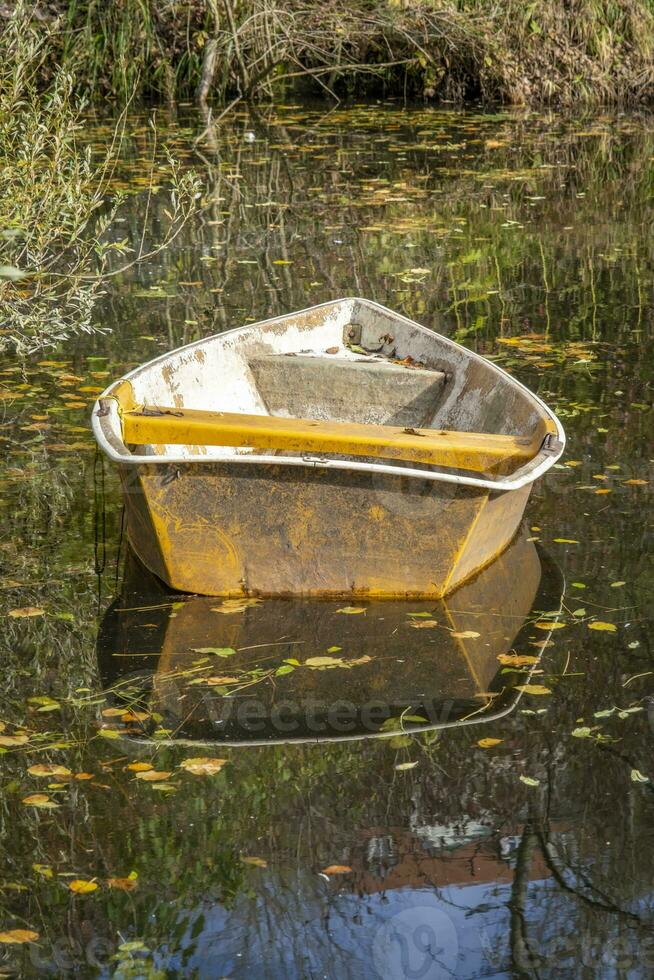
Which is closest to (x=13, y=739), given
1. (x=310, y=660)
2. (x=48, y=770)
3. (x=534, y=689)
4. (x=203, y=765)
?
(x=48, y=770)

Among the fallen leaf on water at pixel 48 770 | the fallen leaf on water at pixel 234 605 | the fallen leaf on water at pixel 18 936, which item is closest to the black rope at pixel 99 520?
the fallen leaf on water at pixel 234 605

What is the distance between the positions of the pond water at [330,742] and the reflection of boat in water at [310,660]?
0.04 ft

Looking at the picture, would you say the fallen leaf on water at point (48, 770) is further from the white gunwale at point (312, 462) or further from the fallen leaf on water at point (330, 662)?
the white gunwale at point (312, 462)

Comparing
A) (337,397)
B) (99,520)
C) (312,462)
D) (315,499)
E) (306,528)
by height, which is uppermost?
(312,462)

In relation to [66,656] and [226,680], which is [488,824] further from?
[66,656]

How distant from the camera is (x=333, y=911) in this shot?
3357 millimetres

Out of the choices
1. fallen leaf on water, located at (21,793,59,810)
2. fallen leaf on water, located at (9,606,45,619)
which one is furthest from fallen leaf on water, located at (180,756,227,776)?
fallen leaf on water, located at (9,606,45,619)

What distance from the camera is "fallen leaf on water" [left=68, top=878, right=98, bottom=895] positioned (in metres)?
3.39

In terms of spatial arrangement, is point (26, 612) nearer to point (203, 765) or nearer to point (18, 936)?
point (203, 765)

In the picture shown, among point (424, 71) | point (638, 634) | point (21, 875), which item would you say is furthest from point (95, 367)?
point (424, 71)

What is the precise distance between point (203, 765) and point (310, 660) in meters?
0.70

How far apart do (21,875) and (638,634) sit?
235 cm

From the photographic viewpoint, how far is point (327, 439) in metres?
4.66

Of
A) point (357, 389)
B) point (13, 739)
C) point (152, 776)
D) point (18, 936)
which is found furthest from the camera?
point (357, 389)
